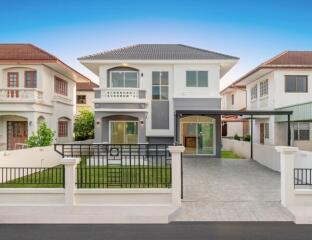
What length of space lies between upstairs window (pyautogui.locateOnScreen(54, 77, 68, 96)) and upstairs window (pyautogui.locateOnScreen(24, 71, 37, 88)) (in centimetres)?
213

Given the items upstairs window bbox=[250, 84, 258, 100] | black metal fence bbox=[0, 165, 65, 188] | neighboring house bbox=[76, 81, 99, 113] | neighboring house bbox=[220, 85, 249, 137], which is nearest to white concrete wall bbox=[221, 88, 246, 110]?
neighboring house bbox=[220, 85, 249, 137]

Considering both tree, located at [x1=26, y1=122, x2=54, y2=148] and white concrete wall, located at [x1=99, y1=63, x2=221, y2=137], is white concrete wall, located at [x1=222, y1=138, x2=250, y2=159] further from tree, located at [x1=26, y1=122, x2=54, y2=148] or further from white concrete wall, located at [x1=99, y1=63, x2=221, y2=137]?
tree, located at [x1=26, y1=122, x2=54, y2=148]

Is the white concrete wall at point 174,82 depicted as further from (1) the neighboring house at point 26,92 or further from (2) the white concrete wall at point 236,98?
(2) the white concrete wall at point 236,98

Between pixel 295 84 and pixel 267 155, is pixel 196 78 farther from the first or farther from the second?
pixel 267 155

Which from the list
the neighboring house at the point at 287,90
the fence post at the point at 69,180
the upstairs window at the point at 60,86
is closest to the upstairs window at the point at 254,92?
the neighboring house at the point at 287,90

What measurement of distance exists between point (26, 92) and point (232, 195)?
13.6 metres

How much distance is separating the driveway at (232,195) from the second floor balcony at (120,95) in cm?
560

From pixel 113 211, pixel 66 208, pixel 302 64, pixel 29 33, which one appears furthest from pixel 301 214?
pixel 29 33

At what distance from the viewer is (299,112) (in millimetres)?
15570

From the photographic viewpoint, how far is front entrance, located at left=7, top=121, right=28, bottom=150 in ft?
61.6

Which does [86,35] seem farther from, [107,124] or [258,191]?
[258,191]

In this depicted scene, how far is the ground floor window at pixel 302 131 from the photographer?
18281mm

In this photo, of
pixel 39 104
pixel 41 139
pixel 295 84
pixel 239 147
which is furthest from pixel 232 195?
pixel 39 104

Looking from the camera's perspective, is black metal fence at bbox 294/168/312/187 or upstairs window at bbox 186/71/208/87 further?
upstairs window at bbox 186/71/208/87
